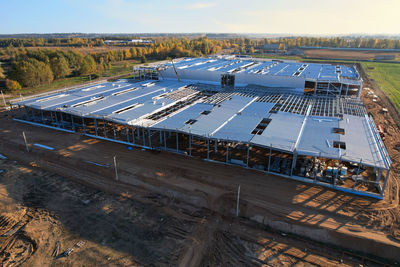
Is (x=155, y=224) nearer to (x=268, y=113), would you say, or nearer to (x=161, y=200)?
(x=161, y=200)

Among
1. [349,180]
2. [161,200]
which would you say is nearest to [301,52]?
[349,180]

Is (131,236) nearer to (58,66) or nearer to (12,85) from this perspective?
(12,85)

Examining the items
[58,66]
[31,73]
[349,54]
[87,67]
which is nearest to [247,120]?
[31,73]

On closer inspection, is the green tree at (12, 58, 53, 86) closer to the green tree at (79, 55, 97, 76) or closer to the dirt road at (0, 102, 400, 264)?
the green tree at (79, 55, 97, 76)

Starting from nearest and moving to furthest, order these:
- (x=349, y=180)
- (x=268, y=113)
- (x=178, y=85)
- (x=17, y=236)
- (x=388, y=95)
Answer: (x=17, y=236)
(x=349, y=180)
(x=268, y=113)
(x=178, y=85)
(x=388, y=95)

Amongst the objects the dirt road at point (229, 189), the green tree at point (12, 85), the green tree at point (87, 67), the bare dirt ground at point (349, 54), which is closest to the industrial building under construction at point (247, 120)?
the dirt road at point (229, 189)
